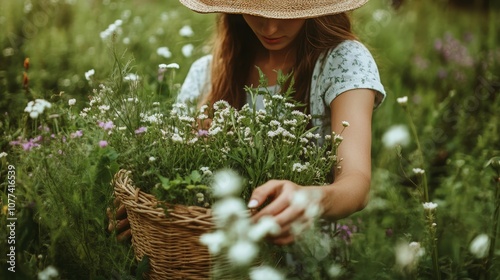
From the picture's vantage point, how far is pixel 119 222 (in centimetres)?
176

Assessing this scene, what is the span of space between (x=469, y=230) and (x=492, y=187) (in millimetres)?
500

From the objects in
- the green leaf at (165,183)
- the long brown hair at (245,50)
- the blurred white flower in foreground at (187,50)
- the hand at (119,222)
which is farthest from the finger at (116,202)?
the blurred white flower in foreground at (187,50)

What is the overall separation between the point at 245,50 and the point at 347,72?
58 cm

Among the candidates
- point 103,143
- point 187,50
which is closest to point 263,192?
point 103,143

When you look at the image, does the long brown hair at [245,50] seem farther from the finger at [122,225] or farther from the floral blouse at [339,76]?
the finger at [122,225]

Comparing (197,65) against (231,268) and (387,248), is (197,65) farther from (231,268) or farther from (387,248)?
(231,268)

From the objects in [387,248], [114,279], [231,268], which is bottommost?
[114,279]

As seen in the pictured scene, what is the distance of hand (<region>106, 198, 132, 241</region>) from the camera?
5.57ft

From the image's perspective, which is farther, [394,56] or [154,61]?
[394,56]

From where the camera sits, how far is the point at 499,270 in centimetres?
197

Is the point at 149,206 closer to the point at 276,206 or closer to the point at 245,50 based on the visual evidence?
the point at 276,206

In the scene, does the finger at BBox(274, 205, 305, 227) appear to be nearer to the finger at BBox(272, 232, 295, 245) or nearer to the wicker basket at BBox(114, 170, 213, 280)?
the finger at BBox(272, 232, 295, 245)

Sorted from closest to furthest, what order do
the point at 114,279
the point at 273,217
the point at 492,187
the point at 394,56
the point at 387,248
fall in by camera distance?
Result: the point at 273,217 < the point at 114,279 < the point at 387,248 < the point at 492,187 < the point at 394,56

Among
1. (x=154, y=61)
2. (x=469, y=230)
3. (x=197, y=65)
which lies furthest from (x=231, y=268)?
(x=154, y=61)
